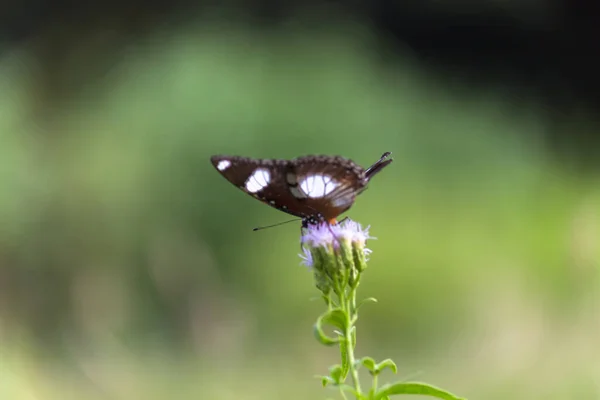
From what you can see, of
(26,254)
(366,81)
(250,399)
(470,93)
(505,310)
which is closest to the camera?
(250,399)

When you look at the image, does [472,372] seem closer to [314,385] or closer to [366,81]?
[314,385]

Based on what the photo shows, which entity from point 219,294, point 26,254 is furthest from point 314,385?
point 26,254

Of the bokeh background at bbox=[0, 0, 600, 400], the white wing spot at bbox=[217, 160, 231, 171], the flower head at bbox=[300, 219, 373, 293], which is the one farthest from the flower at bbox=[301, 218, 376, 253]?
the bokeh background at bbox=[0, 0, 600, 400]

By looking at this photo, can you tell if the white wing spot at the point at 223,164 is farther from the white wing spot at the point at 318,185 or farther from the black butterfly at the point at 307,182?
the white wing spot at the point at 318,185

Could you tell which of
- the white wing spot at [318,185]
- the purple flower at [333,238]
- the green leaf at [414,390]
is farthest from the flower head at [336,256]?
the green leaf at [414,390]

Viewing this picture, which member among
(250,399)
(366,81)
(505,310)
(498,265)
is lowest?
(250,399)

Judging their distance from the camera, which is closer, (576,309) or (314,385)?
(314,385)

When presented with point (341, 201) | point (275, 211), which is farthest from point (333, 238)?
point (275, 211)
